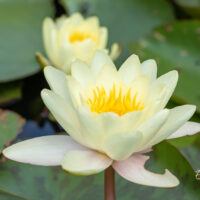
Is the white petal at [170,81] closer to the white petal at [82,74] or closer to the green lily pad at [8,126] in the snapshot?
the white petal at [82,74]

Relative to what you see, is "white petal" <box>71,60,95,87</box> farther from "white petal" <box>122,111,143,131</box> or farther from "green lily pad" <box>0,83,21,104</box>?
"green lily pad" <box>0,83,21,104</box>

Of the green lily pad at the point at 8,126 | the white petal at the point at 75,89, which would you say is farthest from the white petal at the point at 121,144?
the green lily pad at the point at 8,126

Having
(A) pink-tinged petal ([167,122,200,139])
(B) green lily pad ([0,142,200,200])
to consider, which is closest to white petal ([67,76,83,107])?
(A) pink-tinged petal ([167,122,200,139])

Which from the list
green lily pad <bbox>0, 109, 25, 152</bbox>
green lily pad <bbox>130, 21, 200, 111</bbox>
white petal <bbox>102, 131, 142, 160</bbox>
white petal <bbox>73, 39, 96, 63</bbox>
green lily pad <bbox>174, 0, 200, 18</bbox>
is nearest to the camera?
white petal <bbox>102, 131, 142, 160</bbox>

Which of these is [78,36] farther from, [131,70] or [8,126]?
[131,70]

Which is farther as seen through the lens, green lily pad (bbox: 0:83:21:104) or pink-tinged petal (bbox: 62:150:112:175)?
green lily pad (bbox: 0:83:21:104)
